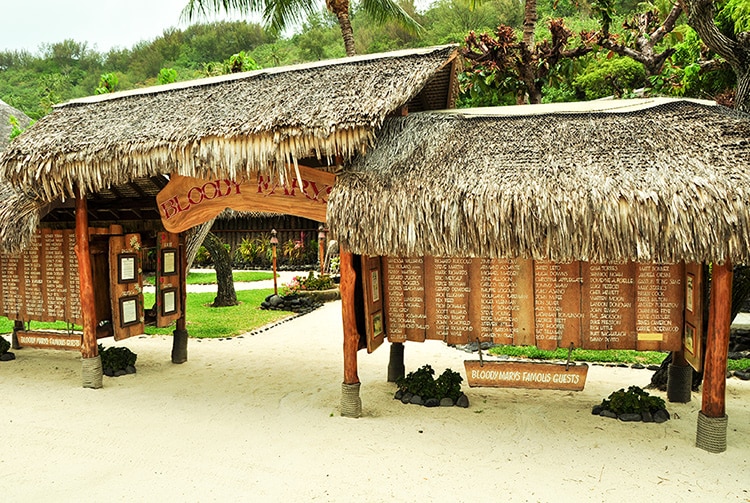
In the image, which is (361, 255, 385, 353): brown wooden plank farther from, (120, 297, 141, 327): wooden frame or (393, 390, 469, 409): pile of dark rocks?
(120, 297, 141, 327): wooden frame

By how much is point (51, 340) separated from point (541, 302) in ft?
19.5

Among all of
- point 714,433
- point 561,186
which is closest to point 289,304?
point 561,186

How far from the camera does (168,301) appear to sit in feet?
24.3

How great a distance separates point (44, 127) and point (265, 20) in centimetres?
854

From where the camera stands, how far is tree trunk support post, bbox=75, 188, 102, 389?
6.45 metres

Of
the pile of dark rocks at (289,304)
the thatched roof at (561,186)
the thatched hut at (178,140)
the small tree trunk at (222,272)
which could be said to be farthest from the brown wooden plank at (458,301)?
the small tree trunk at (222,272)

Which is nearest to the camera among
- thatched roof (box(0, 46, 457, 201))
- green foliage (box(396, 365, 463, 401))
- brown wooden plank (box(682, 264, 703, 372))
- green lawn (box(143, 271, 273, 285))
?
brown wooden plank (box(682, 264, 703, 372))

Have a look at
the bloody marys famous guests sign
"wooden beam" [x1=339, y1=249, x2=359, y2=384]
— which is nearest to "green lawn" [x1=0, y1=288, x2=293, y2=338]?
the bloody marys famous guests sign

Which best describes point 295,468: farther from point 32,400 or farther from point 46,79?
point 46,79

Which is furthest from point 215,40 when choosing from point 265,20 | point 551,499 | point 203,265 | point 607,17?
point 551,499

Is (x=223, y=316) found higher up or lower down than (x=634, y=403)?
higher up

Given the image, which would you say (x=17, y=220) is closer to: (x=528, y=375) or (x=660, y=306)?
(x=528, y=375)

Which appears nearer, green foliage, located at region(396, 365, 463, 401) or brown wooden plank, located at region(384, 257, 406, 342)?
brown wooden plank, located at region(384, 257, 406, 342)

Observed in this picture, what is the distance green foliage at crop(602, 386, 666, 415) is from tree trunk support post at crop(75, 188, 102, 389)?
18.5ft
